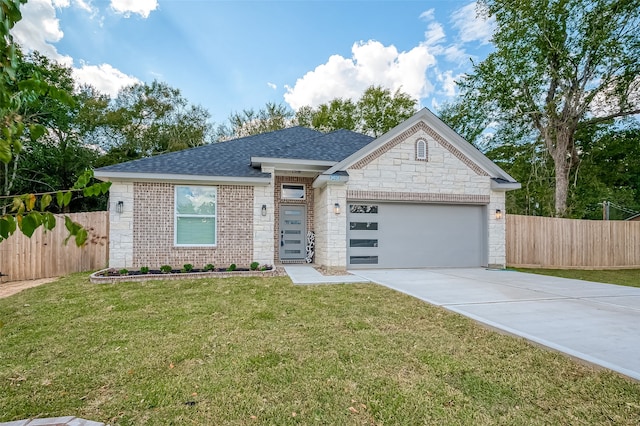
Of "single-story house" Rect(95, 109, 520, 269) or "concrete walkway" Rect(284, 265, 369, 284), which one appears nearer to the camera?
"concrete walkway" Rect(284, 265, 369, 284)

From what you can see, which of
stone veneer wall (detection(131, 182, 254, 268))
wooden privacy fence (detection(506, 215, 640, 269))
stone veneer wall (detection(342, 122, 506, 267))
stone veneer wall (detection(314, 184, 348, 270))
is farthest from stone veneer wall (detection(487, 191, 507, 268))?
stone veneer wall (detection(131, 182, 254, 268))

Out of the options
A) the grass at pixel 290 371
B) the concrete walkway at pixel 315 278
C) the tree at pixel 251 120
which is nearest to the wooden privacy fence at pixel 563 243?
the concrete walkway at pixel 315 278

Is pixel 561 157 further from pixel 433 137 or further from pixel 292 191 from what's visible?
pixel 292 191

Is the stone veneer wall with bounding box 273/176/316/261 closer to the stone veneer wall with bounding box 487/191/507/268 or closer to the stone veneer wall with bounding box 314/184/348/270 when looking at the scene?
the stone veneer wall with bounding box 314/184/348/270

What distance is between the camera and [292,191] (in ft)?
38.6

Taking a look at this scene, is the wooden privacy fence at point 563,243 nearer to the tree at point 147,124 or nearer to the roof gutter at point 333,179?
the roof gutter at point 333,179

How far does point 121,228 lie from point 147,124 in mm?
19120

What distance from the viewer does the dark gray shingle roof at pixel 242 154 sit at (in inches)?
386

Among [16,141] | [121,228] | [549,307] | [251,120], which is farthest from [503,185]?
[251,120]

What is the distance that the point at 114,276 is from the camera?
324 inches

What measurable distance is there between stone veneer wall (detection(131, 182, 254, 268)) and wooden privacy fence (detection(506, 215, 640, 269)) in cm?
980

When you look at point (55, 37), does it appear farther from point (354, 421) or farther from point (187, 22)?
point (354, 421)

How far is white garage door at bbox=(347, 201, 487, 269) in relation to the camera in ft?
33.7

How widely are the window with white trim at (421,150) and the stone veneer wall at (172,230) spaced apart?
5.49 meters
